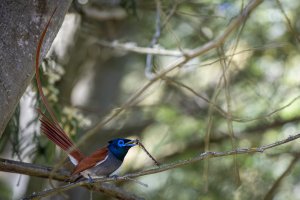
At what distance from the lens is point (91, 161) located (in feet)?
11.6

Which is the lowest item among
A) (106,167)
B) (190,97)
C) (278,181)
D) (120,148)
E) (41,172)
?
(41,172)

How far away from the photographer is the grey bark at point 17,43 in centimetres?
253

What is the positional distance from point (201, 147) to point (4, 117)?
12.0ft

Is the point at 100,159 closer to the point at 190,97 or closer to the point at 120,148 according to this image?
the point at 120,148

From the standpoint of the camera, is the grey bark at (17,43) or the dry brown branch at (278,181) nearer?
A: the grey bark at (17,43)

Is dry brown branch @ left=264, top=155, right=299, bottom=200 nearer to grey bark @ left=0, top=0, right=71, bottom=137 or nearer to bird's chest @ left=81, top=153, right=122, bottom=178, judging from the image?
bird's chest @ left=81, top=153, right=122, bottom=178

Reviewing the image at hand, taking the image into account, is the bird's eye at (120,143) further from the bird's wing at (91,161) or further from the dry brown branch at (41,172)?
the dry brown branch at (41,172)

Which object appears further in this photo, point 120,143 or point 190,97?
point 190,97

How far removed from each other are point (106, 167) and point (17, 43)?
1402 millimetres

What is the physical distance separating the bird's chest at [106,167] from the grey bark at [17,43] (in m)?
1.19

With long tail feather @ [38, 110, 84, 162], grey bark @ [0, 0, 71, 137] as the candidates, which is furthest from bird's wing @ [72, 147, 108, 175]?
grey bark @ [0, 0, 71, 137]

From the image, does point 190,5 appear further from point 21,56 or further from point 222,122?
point 21,56

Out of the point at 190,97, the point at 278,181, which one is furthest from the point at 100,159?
the point at 190,97

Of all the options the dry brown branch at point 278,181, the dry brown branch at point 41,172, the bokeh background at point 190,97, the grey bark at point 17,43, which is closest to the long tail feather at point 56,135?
the dry brown branch at point 41,172
